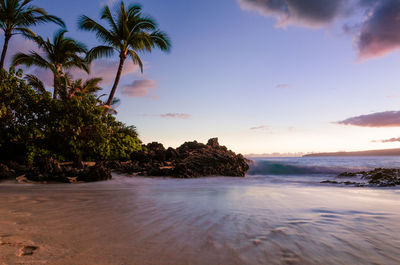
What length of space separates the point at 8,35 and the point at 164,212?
18208mm

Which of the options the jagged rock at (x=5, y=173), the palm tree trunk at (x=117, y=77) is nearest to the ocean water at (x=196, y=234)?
the jagged rock at (x=5, y=173)

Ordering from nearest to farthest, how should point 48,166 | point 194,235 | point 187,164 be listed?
point 194,235 → point 48,166 → point 187,164

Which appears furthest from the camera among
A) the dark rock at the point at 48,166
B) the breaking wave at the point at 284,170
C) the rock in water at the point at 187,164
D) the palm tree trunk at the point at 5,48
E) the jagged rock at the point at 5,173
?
Result: the palm tree trunk at the point at 5,48

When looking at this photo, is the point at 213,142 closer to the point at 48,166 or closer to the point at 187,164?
the point at 187,164

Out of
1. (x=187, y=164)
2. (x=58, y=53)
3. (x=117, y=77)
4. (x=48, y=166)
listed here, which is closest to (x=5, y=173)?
(x=48, y=166)

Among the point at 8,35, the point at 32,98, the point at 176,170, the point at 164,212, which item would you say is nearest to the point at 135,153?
the point at 176,170

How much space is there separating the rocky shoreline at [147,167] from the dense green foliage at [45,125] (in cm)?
98

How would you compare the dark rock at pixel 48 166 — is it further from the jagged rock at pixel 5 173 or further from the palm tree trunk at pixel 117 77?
the palm tree trunk at pixel 117 77

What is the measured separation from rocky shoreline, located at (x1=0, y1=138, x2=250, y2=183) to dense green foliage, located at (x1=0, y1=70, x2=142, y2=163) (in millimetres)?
984

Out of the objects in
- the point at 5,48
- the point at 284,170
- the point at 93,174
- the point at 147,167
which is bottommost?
the point at 284,170

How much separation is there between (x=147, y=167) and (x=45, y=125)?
4.90 meters

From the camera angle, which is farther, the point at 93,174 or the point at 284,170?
the point at 284,170

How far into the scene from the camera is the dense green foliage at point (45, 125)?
8914 millimetres

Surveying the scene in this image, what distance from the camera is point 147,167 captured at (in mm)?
9141
